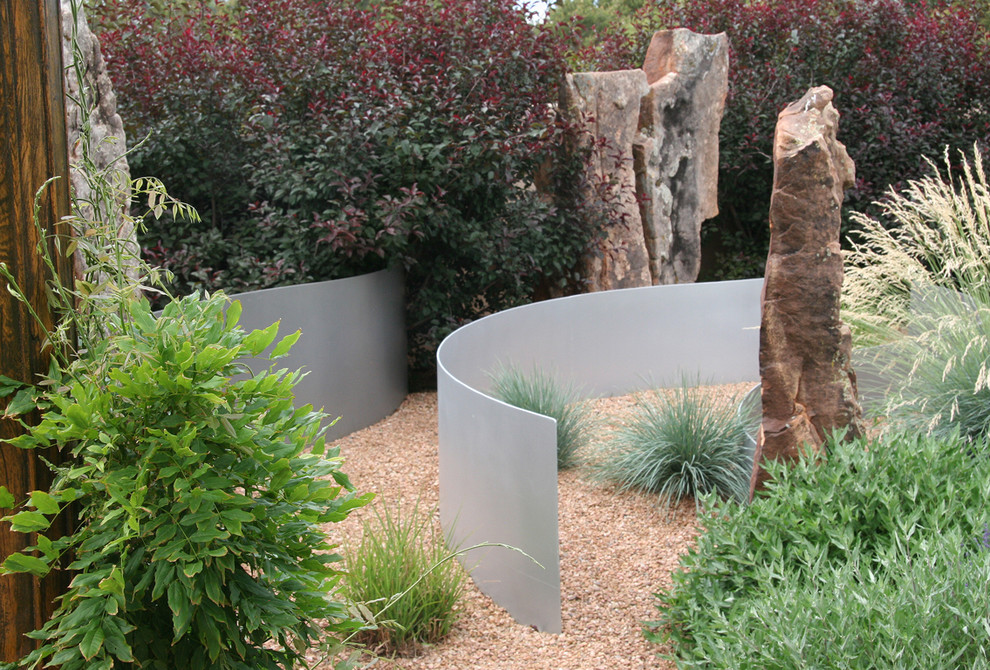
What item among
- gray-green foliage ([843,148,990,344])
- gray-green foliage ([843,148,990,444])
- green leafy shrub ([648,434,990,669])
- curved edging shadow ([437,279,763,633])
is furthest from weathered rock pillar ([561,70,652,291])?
green leafy shrub ([648,434,990,669])

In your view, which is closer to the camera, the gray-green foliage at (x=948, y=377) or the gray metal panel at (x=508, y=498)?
the gray metal panel at (x=508, y=498)

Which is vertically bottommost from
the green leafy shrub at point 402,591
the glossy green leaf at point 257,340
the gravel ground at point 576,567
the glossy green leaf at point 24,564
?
the gravel ground at point 576,567

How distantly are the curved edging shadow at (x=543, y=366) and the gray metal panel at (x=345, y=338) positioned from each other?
79cm

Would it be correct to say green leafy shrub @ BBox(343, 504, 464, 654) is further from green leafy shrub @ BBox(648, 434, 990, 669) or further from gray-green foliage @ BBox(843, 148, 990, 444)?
gray-green foliage @ BBox(843, 148, 990, 444)

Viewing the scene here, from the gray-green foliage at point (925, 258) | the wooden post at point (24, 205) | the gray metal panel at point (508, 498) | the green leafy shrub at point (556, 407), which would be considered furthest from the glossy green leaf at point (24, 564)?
the gray-green foliage at point (925, 258)

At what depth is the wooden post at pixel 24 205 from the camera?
1438 mm

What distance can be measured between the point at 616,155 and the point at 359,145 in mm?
2509

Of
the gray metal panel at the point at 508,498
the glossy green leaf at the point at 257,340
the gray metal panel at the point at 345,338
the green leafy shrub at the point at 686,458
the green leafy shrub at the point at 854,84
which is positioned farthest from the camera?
the green leafy shrub at the point at 854,84

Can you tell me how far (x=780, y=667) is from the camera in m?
2.10

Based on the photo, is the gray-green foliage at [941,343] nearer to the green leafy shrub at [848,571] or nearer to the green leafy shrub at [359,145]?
the green leafy shrub at [848,571]

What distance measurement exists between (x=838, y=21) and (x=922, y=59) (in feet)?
3.07

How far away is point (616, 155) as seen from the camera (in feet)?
23.6

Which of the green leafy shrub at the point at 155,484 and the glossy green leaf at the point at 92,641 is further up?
the green leafy shrub at the point at 155,484

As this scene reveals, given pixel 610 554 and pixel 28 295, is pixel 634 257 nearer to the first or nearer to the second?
pixel 610 554
